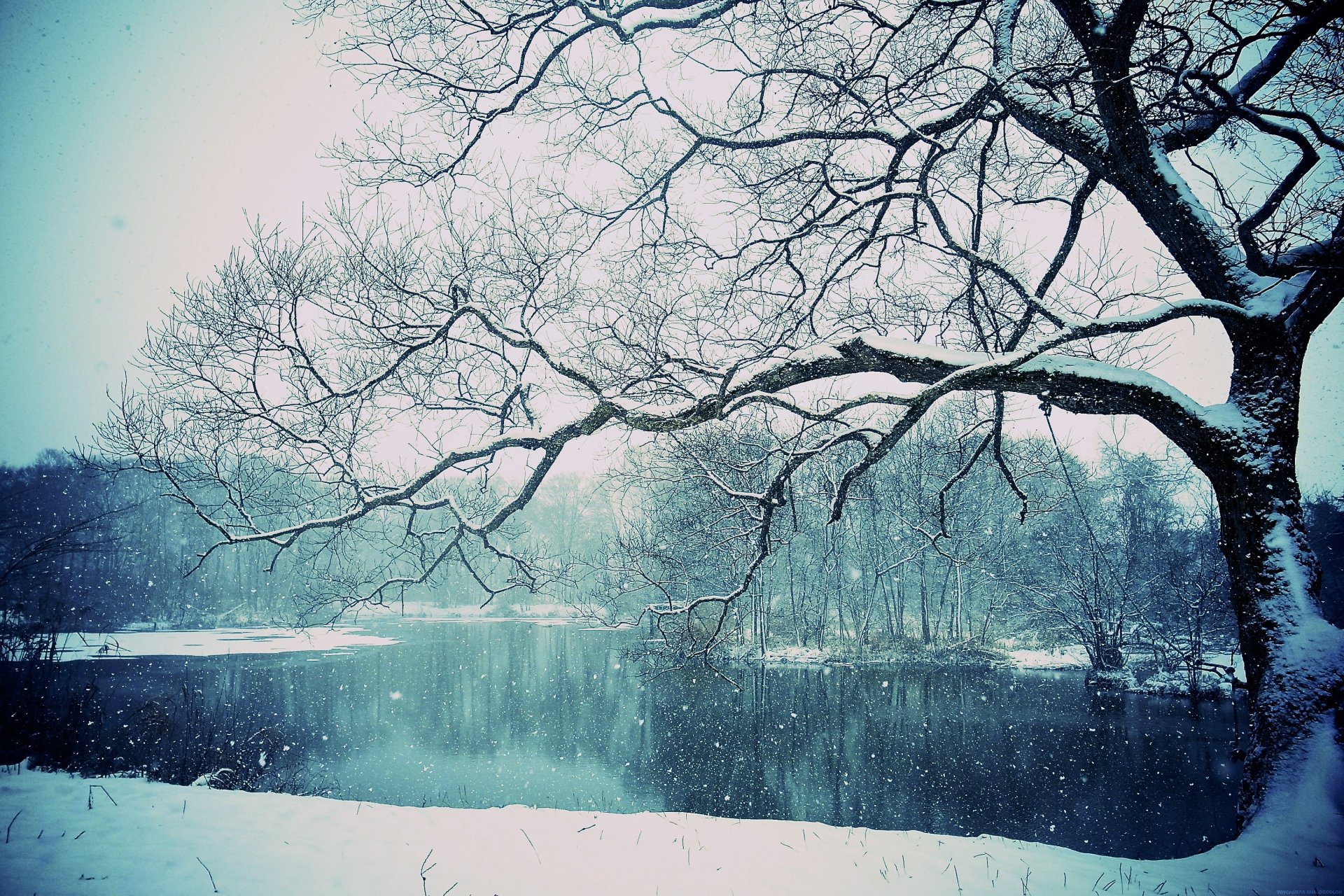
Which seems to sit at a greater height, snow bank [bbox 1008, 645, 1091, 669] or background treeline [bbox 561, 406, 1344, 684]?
background treeline [bbox 561, 406, 1344, 684]

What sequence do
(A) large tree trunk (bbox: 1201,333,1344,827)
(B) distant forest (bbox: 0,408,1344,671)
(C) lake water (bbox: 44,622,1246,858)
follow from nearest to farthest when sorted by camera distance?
(A) large tree trunk (bbox: 1201,333,1344,827)
(B) distant forest (bbox: 0,408,1344,671)
(C) lake water (bbox: 44,622,1246,858)

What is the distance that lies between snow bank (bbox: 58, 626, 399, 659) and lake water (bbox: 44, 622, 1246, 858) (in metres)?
1.95

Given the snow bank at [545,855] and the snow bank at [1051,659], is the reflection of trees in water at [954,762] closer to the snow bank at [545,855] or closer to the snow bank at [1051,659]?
the snow bank at [545,855]

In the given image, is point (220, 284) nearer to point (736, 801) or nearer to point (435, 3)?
point (435, 3)

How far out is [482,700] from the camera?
1783cm

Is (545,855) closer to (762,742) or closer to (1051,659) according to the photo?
(762,742)

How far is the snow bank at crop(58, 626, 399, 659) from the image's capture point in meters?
23.9

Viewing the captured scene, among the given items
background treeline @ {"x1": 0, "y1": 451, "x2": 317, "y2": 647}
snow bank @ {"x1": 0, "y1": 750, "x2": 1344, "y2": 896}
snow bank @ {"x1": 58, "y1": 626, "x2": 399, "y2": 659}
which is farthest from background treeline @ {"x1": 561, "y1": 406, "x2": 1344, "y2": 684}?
background treeline @ {"x1": 0, "y1": 451, "x2": 317, "y2": 647}

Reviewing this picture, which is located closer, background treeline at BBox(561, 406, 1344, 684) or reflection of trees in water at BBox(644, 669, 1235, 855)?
reflection of trees in water at BBox(644, 669, 1235, 855)

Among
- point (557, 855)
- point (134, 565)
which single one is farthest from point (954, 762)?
point (134, 565)

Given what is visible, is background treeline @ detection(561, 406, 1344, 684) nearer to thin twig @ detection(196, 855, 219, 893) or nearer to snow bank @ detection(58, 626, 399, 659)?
thin twig @ detection(196, 855, 219, 893)

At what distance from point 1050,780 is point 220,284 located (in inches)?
580

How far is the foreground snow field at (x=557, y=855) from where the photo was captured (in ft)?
11.3

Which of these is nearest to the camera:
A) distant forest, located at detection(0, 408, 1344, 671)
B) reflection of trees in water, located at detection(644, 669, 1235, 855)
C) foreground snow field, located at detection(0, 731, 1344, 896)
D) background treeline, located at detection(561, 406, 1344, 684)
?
foreground snow field, located at detection(0, 731, 1344, 896)
